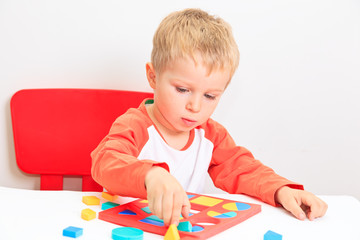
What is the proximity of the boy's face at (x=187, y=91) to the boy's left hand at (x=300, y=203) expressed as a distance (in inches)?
8.7

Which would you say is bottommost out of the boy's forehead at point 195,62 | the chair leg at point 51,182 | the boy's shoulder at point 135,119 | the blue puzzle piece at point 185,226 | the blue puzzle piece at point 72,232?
the chair leg at point 51,182

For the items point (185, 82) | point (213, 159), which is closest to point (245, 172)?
point (213, 159)

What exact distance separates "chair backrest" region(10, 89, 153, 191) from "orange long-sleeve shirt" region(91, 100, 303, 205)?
168mm

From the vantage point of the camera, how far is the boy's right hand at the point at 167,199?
0.56 meters

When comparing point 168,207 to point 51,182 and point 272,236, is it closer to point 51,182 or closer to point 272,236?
point 272,236

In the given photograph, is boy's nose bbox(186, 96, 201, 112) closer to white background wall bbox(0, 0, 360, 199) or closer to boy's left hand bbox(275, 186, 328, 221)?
boy's left hand bbox(275, 186, 328, 221)

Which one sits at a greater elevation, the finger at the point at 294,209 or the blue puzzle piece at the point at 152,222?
the blue puzzle piece at the point at 152,222

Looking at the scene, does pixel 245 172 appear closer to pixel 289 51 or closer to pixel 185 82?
pixel 185 82

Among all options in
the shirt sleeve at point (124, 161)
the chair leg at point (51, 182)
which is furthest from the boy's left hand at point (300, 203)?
the chair leg at point (51, 182)

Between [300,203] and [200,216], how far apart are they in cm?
21

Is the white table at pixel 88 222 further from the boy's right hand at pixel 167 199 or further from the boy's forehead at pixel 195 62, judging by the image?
the boy's forehead at pixel 195 62

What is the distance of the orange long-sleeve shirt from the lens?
Answer: 68 centimetres

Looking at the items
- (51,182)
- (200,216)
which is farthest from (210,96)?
(51,182)

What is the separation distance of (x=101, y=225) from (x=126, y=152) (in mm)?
195
